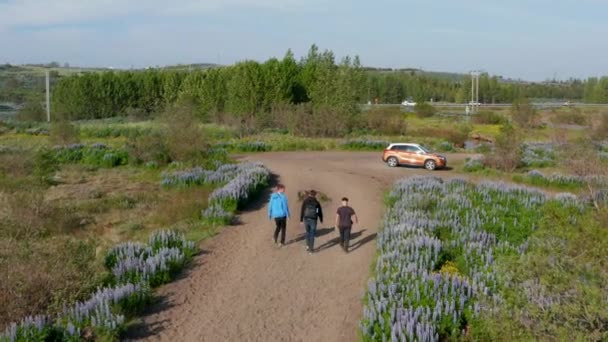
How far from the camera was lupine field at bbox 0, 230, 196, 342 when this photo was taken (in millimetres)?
9586

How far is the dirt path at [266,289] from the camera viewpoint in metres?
10.7

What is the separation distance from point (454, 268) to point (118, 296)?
6.76 meters

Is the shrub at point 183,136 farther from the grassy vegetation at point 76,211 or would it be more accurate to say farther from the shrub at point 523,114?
the shrub at point 523,114

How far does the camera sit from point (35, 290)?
10766mm

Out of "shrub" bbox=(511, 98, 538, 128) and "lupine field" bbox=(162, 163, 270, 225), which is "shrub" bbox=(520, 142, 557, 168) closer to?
"lupine field" bbox=(162, 163, 270, 225)

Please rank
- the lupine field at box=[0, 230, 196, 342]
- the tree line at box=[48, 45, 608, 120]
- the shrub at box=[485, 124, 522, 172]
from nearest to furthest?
the lupine field at box=[0, 230, 196, 342], the shrub at box=[485, 124, 522, 172], the tree line at box=[48, 45, 608, 120]

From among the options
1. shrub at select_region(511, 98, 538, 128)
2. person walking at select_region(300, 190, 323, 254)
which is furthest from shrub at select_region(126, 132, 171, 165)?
shrub at select_region(511, 98, 538, 128)

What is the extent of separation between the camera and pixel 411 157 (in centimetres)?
3356

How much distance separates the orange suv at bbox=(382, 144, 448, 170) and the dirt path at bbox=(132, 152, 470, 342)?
13.2 m

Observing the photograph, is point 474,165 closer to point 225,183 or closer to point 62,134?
point 225,183

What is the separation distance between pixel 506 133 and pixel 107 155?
21.5m

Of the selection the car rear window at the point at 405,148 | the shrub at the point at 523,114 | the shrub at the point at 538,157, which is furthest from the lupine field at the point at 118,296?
the shrub at the point at 523,114

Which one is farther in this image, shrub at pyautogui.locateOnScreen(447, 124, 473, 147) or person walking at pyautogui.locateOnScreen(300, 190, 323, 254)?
shrub at pyautogui.locateOnScreen(447, 124, 473, 147)

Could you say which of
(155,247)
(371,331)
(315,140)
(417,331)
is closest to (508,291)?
(417,331)
